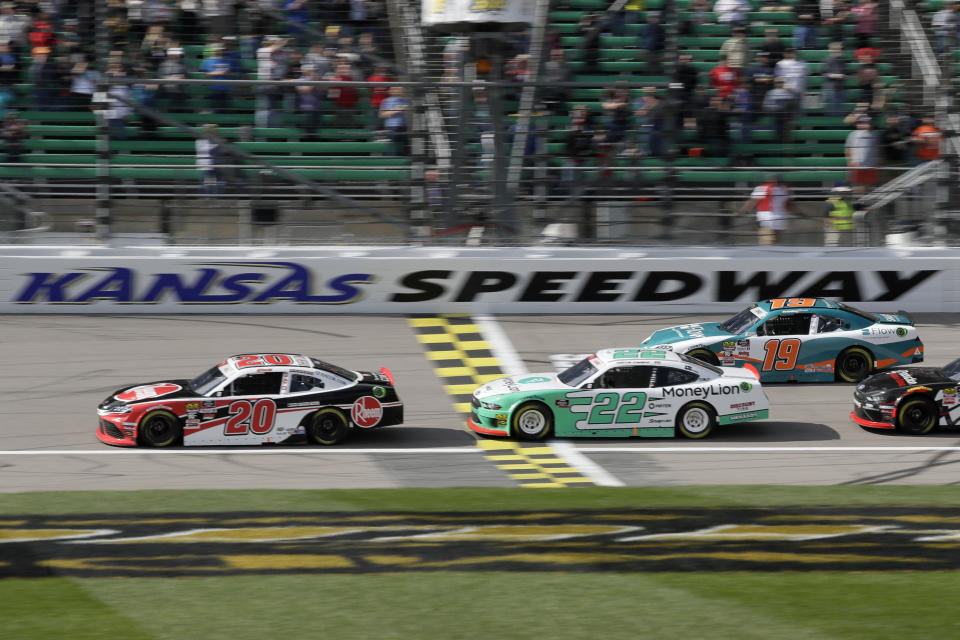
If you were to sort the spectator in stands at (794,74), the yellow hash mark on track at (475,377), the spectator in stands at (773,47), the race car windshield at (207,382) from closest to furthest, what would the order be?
the yellow hash mark on track at (475,377) → the race car windshield at (207,382) → the spectator in stands at (794,74) → the spectator in stands at (773,47)

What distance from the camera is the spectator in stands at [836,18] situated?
23.4 meters

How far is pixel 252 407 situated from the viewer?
14242 millimetres

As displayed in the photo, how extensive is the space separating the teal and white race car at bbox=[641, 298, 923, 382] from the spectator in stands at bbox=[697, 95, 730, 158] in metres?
4.37

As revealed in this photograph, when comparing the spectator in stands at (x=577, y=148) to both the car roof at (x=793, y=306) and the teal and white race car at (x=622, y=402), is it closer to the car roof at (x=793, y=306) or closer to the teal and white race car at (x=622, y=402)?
the car roof at (x=793, y=306)

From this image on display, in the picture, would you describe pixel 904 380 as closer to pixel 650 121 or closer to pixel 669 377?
pixel 669 377

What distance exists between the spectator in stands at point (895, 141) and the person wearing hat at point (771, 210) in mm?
1820

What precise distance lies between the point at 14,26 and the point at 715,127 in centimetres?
1159

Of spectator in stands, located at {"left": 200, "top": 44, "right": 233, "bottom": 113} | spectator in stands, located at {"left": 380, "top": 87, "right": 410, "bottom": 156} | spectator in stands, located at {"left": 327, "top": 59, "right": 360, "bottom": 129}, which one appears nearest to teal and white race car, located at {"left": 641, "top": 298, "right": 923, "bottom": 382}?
spectator in stands, located at {"left": 380, "top": 87, "right": 410, "bottom": 156}

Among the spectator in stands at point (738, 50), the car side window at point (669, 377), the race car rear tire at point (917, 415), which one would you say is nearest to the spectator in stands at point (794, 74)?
the spectator in stands at point (738, 50)

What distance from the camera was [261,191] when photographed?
1998cm

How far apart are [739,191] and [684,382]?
265 inches

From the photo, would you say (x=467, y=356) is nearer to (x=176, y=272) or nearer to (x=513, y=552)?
(x=176, y=272)

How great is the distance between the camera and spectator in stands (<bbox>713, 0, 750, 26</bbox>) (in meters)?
23.5

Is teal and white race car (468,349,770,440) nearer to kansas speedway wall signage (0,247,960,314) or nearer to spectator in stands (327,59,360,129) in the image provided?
kansas speedway wall signage (0,247,960,314)
